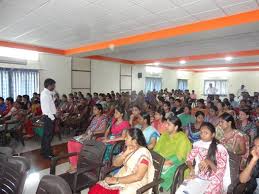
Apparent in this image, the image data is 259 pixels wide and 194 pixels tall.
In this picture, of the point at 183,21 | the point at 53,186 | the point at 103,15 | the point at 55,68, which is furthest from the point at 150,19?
the point at 55,68

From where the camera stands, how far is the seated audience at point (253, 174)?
188cm

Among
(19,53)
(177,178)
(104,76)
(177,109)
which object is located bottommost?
(177,178)

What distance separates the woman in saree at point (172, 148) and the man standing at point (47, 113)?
7.11ft

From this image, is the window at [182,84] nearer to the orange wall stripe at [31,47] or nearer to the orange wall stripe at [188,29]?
the orange wall stripe at [31,47]

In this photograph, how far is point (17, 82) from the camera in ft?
23.3

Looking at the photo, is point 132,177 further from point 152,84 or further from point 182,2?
point 152,84

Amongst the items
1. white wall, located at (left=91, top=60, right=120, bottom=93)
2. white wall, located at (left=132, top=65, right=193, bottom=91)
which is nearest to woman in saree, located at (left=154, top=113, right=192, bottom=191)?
white wall, located at (left=91, top=60, right=120, bottom=93)

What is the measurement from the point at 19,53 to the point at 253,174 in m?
6.93

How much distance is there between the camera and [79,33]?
16.6 ft

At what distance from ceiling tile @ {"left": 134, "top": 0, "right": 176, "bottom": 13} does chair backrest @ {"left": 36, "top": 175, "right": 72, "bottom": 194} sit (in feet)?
8.59

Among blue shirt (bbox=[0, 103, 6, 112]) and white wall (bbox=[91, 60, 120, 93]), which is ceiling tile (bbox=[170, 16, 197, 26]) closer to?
blue shirt (bbox=[0, 103, 6, 112])

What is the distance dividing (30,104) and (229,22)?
519 cm

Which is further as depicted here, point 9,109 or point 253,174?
point 9,109

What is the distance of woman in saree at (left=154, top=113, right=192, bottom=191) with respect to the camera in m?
2.50
